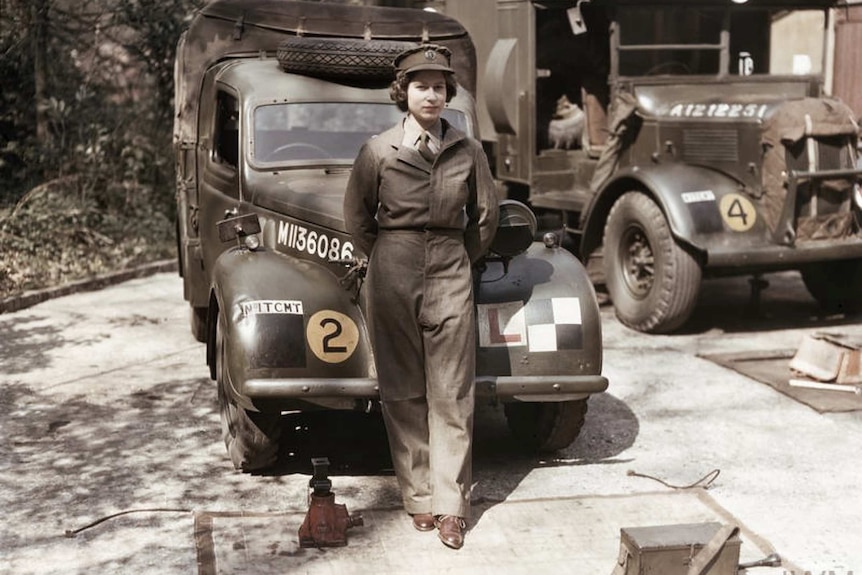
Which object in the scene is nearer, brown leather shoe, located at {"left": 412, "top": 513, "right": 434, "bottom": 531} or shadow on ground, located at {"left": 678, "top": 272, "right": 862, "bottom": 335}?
brown leather shoe, located at {"left": 412, "top": 513, "right": 434, "bottom": 531}

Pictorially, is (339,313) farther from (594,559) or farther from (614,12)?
(614,12)

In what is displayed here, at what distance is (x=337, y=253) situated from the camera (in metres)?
5.79

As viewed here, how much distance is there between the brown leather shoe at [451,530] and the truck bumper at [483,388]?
2.01 ft

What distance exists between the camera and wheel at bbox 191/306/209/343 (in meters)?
8.48

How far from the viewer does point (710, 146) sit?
9.14 m

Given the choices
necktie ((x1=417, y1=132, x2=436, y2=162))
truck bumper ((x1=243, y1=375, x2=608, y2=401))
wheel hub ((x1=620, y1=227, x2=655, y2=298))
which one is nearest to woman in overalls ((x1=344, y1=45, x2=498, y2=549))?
necktie ((x1=417, y1=132, x2=436, y2=162))

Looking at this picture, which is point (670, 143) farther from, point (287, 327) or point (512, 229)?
point (287, 327)

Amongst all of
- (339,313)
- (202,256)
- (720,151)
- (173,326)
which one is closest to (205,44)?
(202,256)

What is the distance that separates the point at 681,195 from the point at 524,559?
4473 millimetres

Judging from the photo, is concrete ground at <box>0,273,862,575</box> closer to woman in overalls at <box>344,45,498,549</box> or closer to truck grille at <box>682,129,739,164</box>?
woman in overalls at <box>344,45,498,549</box>

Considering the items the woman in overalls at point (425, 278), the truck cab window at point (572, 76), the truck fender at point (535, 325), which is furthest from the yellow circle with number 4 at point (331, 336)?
the truck cab window at point (572, 76)

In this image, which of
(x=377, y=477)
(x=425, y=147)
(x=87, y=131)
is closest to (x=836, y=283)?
(x=377, y=477)

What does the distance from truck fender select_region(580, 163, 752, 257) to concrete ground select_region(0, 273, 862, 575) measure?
2.61ft

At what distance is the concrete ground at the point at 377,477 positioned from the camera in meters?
4.84
